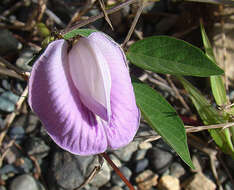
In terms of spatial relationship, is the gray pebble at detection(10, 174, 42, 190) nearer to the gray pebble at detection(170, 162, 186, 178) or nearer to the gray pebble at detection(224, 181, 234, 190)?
the gray pebble at detection(170, 162, 186, 178)

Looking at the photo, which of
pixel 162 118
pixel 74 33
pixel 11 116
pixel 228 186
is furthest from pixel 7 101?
pixel 228 186

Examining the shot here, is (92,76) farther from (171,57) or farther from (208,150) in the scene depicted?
(208,150)

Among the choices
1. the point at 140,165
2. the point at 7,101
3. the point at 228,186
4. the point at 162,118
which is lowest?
the point at 228,186

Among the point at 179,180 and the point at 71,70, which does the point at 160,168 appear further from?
the point at 71,70

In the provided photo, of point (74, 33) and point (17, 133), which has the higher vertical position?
point (74, 33)

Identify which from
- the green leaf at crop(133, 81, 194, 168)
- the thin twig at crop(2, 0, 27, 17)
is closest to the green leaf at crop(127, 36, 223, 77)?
the green leaf at crop(133, 81, 194, 168)

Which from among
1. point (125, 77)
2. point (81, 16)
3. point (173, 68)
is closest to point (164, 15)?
point (81, 16)

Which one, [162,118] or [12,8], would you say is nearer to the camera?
[162,118]
